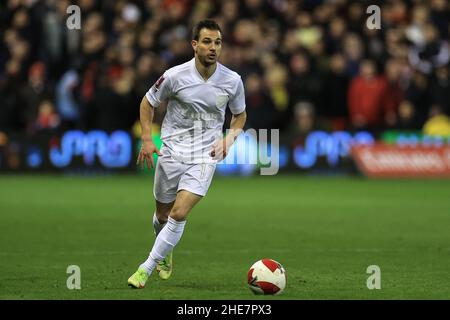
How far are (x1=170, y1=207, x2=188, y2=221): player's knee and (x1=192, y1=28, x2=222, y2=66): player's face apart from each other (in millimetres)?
1296

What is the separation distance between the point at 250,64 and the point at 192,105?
1391cm

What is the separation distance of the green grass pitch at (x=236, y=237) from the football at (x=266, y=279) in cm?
11

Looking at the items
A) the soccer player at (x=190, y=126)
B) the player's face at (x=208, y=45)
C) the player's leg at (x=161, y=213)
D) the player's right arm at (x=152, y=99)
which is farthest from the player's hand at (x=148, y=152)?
the player's face at (x=208, y=45)

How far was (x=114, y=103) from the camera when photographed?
23234 mm

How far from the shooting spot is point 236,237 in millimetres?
13836

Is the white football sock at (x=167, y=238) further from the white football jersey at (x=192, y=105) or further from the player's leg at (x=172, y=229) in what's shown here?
the white football jersey at (x=192, y=105)

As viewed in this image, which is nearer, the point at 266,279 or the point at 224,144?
the point at 266,279

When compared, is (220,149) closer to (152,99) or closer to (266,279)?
(152,99)

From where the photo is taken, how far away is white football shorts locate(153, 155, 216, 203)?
9820 mm

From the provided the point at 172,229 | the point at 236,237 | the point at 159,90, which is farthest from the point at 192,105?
the point at 236,237

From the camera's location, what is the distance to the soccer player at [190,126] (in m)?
9.73

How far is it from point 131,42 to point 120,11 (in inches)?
63.0

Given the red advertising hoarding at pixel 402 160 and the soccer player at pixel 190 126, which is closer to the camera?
the soccer player at pixel 190 126
